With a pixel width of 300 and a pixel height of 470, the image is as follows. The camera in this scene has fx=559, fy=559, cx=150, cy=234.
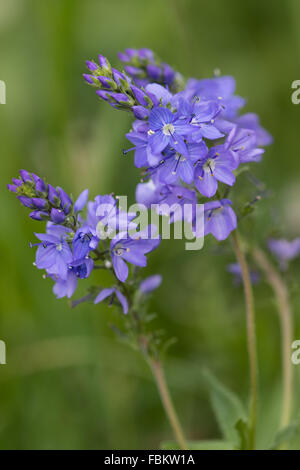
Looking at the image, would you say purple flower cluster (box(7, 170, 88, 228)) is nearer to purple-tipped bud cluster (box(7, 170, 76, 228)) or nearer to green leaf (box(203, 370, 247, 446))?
purple-tipped bud cluster (box(7, 170, 76, 228))

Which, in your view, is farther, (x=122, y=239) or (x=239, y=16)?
(x=239, y=16)

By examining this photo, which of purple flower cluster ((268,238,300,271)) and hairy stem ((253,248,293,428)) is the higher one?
purple flower cluster ((268,238,300,271))

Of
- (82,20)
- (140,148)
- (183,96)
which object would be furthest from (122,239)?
(82,20)

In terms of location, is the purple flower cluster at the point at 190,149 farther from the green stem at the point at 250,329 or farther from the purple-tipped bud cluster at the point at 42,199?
the purple-tipped bud cluster at the point at 42,199

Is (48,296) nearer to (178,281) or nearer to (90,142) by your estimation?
(178,281)

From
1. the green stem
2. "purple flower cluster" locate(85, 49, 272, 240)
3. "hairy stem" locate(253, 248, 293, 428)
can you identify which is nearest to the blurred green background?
"hairy stem" locate(253, 248, 293, 428)

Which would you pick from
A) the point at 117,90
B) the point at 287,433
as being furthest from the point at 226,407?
the point at 117,90

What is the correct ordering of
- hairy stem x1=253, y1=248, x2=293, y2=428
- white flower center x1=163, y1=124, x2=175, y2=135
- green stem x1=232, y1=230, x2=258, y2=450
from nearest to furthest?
white flower center x1=163, y1=124, x2=175, y2=135 < green stem x1=232, y1=230, x2=258, y2=450 < hairy stem x1=253, y1=248, x2=293, y2=428

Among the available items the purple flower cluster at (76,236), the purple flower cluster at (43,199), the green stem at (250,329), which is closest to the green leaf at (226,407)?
the green stem at (250,329)
